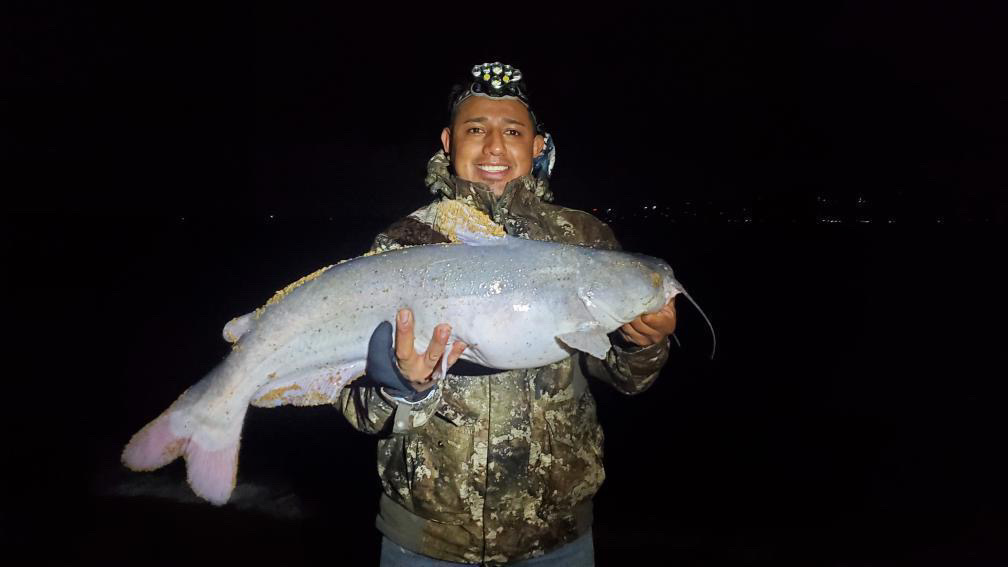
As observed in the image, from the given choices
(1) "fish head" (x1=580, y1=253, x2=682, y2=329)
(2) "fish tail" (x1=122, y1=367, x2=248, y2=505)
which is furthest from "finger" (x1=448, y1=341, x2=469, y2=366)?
(2) "fish tail" (x1=122, y1=367, x2=248, y2=505)

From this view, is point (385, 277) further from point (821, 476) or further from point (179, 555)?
point (821, 476)

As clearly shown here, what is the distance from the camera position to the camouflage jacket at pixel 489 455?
8.63 feet

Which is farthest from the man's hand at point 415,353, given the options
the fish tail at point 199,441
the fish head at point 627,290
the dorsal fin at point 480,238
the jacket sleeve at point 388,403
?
the fish tail at point 199,441

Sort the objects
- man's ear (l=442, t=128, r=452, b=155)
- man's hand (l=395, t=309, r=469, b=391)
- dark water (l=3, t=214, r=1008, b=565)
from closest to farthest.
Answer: man's hand (l=395, t=309, r=469, b=391)
man's ear (l=442, t=128, r=452, b=155)
dark water (l=3, t=214, r=1008, b=565)

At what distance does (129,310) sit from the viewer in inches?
859

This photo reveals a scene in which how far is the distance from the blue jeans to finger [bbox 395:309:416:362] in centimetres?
101

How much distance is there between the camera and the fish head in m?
2.70

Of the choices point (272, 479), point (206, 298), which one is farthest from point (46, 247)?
point (272, 479)

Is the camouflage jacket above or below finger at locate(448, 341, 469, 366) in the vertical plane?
below

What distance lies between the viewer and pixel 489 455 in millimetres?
2658

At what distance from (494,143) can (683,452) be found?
8338mm

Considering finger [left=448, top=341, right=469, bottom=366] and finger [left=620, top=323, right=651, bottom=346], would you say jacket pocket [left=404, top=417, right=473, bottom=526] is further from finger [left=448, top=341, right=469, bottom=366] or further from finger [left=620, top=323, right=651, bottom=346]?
finger [left=620, top=323, right=651, bottom=346]

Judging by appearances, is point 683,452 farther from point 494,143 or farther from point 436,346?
point 436,346

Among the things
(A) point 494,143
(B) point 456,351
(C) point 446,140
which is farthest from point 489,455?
(C) point 446,140
